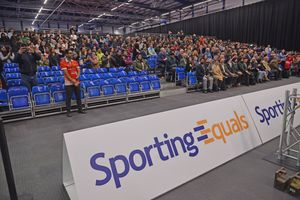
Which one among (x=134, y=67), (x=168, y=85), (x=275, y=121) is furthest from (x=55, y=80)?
(x=275, y=121)

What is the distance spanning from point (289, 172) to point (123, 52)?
7101mm

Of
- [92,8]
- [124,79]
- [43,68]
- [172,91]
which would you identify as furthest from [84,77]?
[92,8]

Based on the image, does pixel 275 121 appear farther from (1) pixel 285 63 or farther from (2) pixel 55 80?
(1) pixel 285 63

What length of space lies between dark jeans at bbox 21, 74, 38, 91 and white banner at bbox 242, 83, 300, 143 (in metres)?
5.35

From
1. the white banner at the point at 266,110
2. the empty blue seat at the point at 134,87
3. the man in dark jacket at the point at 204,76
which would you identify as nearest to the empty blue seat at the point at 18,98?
the empty blue seat at the point at 134,87

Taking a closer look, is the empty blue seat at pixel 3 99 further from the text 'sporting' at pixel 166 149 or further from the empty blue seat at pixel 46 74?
the text 'sporting' at pixel 166 149

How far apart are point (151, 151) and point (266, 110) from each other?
2442 millimetres

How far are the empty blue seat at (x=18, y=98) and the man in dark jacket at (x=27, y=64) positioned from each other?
55cm

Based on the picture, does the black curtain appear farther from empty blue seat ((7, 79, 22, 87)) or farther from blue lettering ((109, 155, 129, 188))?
empty blue seat ((7, 79, 22, 87))

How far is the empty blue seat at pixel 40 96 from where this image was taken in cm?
479

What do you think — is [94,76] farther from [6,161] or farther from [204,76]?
[6,161]

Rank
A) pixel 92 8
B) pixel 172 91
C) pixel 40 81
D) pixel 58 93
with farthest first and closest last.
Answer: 1. pixel 92 8
2. pixel 172 91
3. pixel 40 81
4. pixel 58 93

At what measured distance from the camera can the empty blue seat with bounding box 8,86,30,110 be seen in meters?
4.46

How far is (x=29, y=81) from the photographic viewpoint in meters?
5.19
